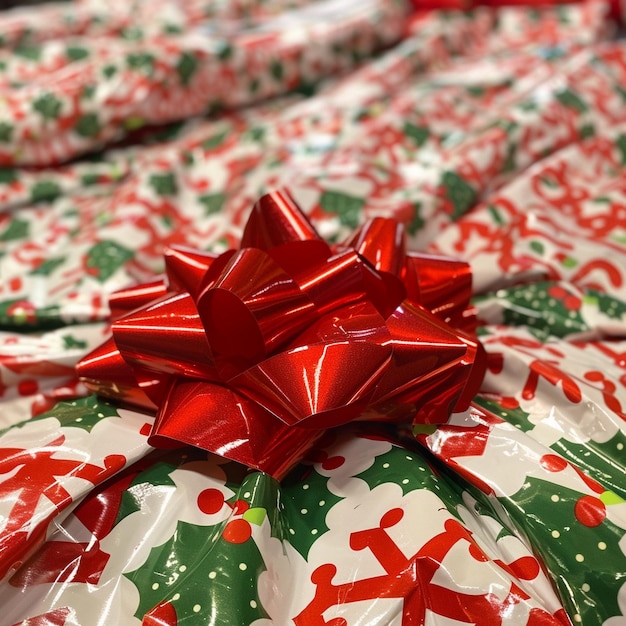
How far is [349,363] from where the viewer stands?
0.52 m

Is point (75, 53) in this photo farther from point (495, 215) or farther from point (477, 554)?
point (477, 554)

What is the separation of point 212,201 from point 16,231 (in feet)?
0.95

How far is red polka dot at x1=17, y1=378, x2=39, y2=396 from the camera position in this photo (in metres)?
0.70

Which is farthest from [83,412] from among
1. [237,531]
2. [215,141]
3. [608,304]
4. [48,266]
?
[215,141]

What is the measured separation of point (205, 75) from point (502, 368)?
2.81 ft

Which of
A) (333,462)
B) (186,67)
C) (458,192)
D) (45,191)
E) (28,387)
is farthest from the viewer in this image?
(186,67)

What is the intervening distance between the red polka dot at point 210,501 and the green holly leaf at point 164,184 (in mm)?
565

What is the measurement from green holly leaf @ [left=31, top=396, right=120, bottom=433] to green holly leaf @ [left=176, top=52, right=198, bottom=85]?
756 mm

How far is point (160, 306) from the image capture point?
1.91ft

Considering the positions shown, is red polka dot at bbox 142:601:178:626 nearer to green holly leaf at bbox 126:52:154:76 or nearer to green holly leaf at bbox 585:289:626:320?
green holly leaf at bbox 585:289:626:320

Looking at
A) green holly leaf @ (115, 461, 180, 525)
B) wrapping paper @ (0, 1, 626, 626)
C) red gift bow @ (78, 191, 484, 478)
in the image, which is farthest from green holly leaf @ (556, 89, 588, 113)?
green holly leaf @ (115, 461, 180, 525)

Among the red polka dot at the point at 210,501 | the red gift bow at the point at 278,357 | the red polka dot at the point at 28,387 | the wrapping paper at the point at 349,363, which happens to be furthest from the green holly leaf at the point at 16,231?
the red polka dot at the point at 210,501

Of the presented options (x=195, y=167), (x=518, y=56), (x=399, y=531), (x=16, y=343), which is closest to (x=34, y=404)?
(x=16, y=343)

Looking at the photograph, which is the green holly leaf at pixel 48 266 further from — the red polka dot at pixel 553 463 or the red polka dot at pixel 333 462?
the red polka dot at pixel 553 463
